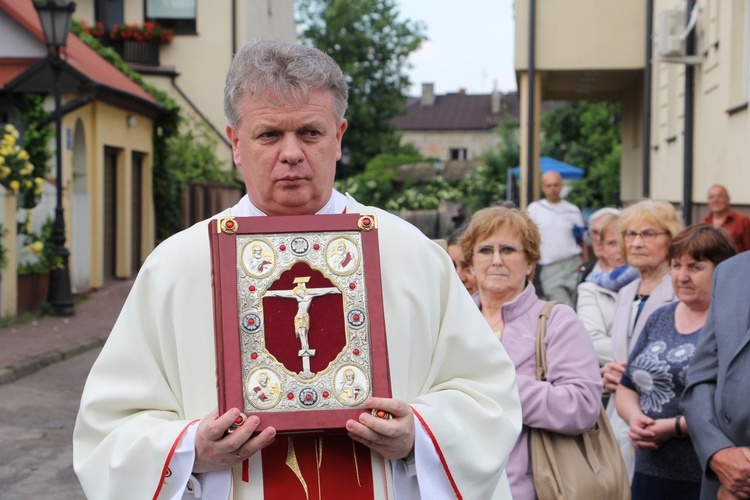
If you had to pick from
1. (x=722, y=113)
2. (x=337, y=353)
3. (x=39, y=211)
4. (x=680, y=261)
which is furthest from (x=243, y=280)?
(x=39, y=211)

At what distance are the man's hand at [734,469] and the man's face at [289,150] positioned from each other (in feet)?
5.88

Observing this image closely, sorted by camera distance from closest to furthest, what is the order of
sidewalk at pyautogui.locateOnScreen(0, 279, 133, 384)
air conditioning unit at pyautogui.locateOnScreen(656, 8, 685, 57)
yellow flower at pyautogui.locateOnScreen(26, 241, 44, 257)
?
sidewalk at pyautogui.locateOnScreen(0, 279, 133, 384) < air conditioning unit at pyautogui.locateOnScreen(656, 8, 685, 57) < yellow flower at pyautogui.locateOnScreen(26, 241, 44, 257)

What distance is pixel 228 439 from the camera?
7.99 ft

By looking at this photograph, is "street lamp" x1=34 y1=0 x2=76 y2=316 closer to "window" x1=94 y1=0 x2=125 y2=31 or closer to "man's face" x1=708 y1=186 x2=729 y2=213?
"man's face" x1=708 y1=186 x2=729 y2=213

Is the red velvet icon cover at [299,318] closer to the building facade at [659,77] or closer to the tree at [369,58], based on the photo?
the building facade at [659,77]

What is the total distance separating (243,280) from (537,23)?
633 inches

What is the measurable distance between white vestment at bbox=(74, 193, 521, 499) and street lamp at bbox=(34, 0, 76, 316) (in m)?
13.4

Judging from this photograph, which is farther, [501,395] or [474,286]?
[474,286]

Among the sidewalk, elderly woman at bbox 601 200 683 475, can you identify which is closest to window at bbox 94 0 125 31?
the sidewalk

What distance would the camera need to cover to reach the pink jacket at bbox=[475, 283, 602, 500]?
3.86 m

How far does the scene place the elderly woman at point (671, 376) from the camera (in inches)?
177

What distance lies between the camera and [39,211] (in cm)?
1689

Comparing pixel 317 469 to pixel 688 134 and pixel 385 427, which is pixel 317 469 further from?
pixel 688 134

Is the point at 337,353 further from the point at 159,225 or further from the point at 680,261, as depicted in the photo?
the point at 159,225
